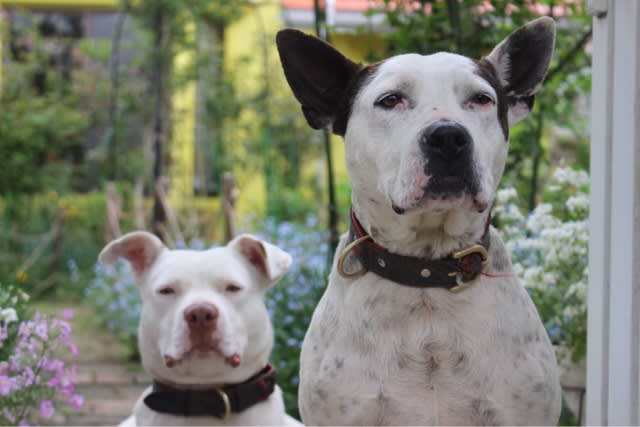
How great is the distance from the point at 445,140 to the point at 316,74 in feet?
1.61

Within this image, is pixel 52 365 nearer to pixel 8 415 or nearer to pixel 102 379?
pixel 8 415

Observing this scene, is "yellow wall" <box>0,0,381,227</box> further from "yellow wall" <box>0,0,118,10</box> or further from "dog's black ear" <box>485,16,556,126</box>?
"dog's black ear" <box>485,16,556,126</box>

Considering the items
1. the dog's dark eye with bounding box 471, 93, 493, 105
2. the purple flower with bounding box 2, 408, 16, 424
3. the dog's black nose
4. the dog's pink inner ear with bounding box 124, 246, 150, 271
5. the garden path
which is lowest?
the garden path

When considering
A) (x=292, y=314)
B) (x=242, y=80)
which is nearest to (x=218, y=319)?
(x=292, y=314)

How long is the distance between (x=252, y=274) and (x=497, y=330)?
1.13 metres

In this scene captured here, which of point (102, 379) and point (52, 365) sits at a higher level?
point (52, 365)

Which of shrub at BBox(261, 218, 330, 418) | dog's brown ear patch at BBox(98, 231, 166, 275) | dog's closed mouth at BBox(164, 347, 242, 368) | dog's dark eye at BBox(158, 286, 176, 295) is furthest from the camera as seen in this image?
shrub at BBox(261, 218, 330, 418)

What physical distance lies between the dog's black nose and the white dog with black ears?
0.05 feet

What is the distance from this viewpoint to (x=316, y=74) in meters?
2.33

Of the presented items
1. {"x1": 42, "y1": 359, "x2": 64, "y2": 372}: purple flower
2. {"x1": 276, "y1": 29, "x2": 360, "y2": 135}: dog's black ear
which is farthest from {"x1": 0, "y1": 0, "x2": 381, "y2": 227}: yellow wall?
{"x1": 276, "y1": 29, "x2": 360, "y2": 135}: dog's black ear

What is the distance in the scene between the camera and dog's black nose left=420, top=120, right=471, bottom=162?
198 cm

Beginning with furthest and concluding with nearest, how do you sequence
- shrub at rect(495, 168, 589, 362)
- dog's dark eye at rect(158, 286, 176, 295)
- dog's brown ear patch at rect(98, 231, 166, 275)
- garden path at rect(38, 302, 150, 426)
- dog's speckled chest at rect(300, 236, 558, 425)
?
garden path at rect(38, 302, 150, 426) → shrub at rect(495, 168, 589, 362) → dog's brown ear patch at rect(98, 231, 166, 275) → dog's dark eye at rect(158, 286, 176, 295) → dog's speckled chest at rect(300, 236, 558, 425)

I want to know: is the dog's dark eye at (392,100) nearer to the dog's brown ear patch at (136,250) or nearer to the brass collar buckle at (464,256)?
the brass collar buckle at (464,256)

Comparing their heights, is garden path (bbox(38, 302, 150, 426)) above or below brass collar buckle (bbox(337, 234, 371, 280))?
below
